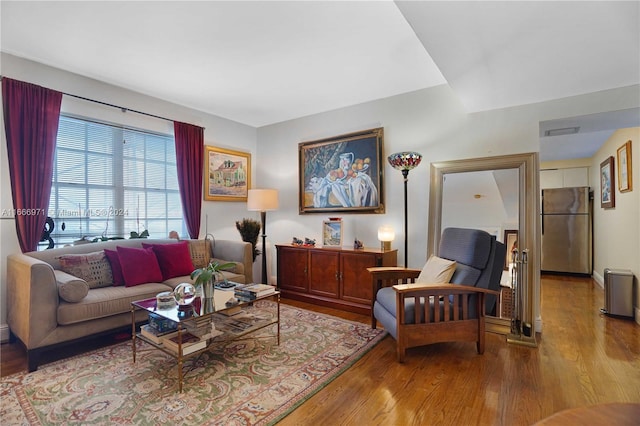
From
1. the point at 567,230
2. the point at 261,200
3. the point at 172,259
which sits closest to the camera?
the point at 172,259

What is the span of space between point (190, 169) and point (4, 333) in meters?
2.35

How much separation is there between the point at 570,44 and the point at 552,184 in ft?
16.8

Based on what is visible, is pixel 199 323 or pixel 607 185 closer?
pixel 199 323

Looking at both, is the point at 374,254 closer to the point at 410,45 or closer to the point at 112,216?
the point at 410,45

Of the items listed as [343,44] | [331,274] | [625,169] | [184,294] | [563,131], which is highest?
[343,44]

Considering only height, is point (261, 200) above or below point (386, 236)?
above

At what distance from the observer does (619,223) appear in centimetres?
400

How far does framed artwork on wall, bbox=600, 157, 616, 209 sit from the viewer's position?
4207mm

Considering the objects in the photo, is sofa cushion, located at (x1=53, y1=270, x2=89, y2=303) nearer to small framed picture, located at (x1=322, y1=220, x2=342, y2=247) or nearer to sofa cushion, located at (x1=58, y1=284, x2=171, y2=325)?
sofa cushion, located at (x1=58, y1=284, x2=171, y2=325)

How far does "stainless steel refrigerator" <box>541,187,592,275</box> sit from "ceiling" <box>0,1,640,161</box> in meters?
3.99

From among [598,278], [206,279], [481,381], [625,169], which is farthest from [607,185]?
[206,279]

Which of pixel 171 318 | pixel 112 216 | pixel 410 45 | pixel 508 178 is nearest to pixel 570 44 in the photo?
pixel 410 45

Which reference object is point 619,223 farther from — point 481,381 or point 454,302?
point 481,381

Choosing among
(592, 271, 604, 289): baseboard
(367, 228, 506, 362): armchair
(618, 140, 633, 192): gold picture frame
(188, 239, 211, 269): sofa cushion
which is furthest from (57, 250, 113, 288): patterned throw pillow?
(592, 271, 604, 289): baseboard
